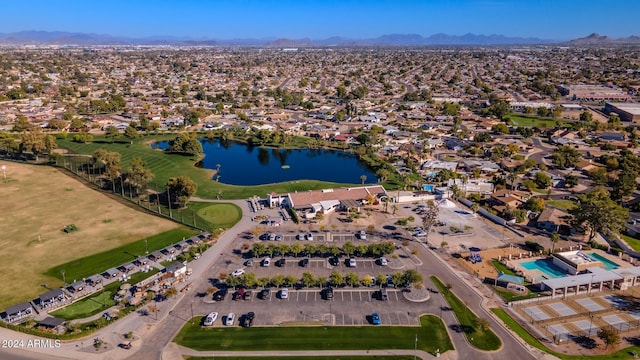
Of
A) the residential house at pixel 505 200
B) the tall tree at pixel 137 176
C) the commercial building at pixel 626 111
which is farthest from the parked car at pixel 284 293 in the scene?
the commercial building at pixel 626 111

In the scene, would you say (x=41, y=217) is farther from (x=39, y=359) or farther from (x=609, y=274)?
(x=609, y=274)

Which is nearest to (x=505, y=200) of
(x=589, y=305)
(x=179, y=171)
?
(x=589, y=305)

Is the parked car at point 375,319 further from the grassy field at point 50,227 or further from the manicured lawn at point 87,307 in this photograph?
the grassy field at point 50,227

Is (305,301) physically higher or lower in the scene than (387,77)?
lower

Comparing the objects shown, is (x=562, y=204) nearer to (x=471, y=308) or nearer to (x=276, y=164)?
(x=471, y=308)

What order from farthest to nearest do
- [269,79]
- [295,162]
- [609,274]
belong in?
[269,79]
[295,162]
[609,274]

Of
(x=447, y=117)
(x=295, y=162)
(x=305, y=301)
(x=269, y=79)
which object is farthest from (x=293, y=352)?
(x=269, y=79)

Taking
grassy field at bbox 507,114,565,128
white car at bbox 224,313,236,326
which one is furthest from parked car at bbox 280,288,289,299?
grassy field at bbox 507,114,565,128
